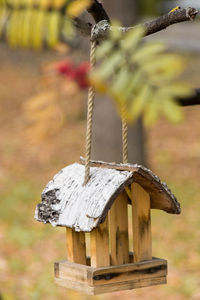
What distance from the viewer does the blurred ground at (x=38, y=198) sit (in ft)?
18.7

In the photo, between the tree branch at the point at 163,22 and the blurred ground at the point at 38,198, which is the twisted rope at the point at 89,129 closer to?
the tree branch at the point at 163,22

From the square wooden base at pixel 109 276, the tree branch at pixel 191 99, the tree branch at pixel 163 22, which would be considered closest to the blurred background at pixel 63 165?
the tree branch at pixel 163 22

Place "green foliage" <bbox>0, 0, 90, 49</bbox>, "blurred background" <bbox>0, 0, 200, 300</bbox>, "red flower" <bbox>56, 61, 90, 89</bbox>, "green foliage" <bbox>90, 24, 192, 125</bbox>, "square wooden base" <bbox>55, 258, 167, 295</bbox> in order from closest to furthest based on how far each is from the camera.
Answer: "green foliage" <bbox>90, 24, 192, 125</bbox>, "green foliage" <bbox>0, 0, 90, 49</bbox>, "square wooden base" <bbox>55, 258, 167, 295</bbox>, "red flower" <bbox>56, 61, 90, 89</bbox>, "blurred background" <bbox>0, 0, 200, 300</bbox>

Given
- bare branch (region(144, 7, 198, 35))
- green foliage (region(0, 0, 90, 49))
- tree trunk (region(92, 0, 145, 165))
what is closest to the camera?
green foliage (region(0, 0, 90, 49))

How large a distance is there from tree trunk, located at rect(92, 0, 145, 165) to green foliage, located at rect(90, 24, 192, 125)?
760cm

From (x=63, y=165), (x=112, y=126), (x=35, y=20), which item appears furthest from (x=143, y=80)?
(x=63, y=165)

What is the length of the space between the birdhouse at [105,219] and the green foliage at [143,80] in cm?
102

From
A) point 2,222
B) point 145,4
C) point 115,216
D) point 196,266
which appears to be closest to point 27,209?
point 2,222

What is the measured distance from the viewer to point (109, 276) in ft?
7.38

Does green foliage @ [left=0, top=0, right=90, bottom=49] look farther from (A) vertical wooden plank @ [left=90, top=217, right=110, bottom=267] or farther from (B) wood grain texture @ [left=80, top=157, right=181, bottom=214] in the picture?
(A) vertical wooden plank @ [left=90, top=217, right=110, bottom=267]

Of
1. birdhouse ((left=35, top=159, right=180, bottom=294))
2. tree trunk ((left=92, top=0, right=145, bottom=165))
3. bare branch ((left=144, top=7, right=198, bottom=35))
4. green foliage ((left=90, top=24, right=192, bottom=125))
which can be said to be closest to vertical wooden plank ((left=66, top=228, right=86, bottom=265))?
birdhouse ((left=35, top=159, right=180, bottom=294))

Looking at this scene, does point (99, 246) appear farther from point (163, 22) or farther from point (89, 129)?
point (163, 22)

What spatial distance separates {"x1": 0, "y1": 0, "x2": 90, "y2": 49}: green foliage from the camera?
1190 mm

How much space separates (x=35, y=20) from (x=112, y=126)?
759 cm
